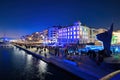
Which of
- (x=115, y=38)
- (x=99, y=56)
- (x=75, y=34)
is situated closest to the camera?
(x=99, y=56)

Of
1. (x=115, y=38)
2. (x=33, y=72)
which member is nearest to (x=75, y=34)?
(x=115, y=38)

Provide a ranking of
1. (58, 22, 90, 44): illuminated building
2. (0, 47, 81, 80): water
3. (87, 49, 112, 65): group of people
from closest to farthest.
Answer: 1. (0, 47, 81, 80): water
2. (87, 49, 112, 65): group of people
3. (58, 22, 90, 44): illuminated building

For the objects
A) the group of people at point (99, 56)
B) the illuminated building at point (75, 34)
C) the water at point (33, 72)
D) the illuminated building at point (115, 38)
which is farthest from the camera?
the illuminated building at point (75, 34)

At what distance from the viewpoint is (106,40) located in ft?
84.4

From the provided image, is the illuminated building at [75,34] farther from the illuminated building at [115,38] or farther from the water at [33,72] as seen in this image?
the water at [33,72]

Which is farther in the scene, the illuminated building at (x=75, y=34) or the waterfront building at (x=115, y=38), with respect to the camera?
the illuminated building at (x=75, y=34)

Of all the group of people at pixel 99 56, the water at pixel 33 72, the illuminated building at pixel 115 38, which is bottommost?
the water at pixel 33 72

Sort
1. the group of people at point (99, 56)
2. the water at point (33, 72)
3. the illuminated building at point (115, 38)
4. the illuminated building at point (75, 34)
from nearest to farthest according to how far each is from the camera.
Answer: the water at point (33, 72) < the group of people at point (99, 56) < the illuminated building at point (115, 38) < the illuminated building at point (75, 34)

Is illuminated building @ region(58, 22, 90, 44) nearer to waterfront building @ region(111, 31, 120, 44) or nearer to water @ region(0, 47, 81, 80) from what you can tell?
waterfront building @ region(111, 31, 120, 44)

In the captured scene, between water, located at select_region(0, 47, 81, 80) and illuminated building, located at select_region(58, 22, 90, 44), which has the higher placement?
illuminated building, located at select_region(58, 22, 90, 44)

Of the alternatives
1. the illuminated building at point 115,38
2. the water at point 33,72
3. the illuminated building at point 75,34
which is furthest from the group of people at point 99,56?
the illuminated building at point 75,34

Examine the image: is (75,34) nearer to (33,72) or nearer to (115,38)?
(115,38)

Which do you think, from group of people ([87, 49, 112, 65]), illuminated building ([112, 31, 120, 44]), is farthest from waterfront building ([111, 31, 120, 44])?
group of people ([87, 49, 112, 65])

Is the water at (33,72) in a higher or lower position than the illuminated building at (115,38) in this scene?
lower
